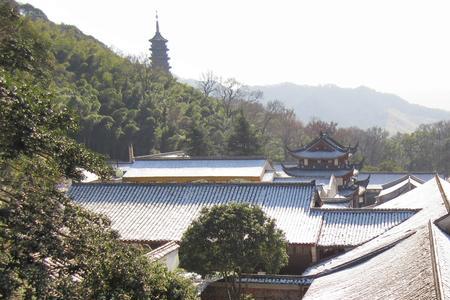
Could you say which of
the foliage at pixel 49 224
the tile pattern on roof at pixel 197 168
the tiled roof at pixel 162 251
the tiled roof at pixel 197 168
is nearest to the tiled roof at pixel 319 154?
the tiled roof at pixel 197 168

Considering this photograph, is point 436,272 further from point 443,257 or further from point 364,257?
point 364,257

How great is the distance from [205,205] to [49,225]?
1205 cm

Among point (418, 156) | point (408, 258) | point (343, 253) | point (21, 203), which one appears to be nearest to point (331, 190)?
point (343, 253)

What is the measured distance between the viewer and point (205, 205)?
16781 millimetres

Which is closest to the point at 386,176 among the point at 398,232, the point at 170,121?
the point at 170,121

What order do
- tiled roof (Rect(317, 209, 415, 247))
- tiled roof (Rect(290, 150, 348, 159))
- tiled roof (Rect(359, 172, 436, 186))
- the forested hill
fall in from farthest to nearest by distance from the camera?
the forested hill, tiled roof (Rect(359, 172, 436, 186)), tiled roof (Rect(290, 150, 348, 159)), tiled roof (Rect(317, 209, 415, 247))

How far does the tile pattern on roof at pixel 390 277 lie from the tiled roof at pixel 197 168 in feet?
51.8

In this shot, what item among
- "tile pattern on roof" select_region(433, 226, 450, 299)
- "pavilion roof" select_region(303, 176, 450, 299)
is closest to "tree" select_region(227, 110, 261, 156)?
"pavilion roof" select_region(303, 176, 450, 299)

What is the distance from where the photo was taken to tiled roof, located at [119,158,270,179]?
27423mm

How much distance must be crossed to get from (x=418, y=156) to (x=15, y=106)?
2109 inches

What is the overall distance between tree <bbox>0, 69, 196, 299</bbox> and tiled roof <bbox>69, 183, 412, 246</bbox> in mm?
9505

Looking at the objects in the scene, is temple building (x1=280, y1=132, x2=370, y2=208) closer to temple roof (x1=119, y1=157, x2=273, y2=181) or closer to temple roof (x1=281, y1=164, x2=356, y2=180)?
temple roof (x1=281, y1=164, x2=356, y2=180)

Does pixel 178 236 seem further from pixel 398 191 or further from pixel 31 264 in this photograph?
pixel 398 191

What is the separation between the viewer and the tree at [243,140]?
3859cm
